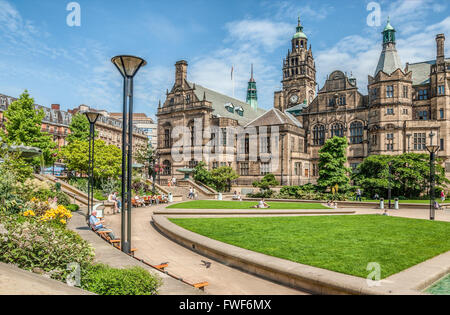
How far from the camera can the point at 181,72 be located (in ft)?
191

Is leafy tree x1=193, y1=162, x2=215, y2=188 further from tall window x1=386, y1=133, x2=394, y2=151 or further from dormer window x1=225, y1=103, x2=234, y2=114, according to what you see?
tall window x1=386, y1=133, x2=394, y2=151

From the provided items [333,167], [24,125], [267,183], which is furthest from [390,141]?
[24,125]

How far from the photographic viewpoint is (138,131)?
344ft

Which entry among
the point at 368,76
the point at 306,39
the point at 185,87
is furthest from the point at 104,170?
the point at 306,39

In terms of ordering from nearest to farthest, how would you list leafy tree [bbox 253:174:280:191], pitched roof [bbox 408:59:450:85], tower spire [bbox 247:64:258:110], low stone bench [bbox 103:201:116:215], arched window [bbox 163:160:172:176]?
1. low stone bench [bbox 103:201:116:215]
2. leafy tree [bbox 253:174:280:191]
3. pitched roof [bbox 408:59:450:85]
4. arched window [bbox 163:160:172:176]
5. tower spire [bbox 247:64:258:110]

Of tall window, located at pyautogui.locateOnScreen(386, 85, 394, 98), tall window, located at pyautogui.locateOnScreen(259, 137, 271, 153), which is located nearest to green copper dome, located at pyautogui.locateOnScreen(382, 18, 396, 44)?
tall window, located at pyautogui.locateOnScreen(386, 85, 394, 98)

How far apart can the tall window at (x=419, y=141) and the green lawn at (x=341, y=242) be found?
106 ft

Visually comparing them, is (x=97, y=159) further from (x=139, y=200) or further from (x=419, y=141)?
(x=419, y=141)

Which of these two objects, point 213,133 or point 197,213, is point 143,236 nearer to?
point 197,213

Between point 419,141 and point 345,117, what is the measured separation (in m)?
11.4

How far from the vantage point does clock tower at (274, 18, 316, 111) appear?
7438 centimetres

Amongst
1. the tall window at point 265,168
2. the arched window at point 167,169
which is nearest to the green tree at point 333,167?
the tall window at point 265,168

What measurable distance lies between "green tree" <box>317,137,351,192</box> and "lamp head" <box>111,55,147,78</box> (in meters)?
33.5
